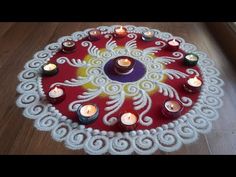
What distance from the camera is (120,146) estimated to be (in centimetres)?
83

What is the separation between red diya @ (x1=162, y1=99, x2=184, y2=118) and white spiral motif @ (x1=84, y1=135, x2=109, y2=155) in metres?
0.25

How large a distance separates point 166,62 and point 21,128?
29.5 inches

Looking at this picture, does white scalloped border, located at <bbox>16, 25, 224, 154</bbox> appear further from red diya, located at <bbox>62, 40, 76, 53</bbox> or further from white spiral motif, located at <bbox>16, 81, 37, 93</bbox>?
red diya, located at <bbox>62, 40, 76, 53</bbox>

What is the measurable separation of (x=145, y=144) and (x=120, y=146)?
9cm

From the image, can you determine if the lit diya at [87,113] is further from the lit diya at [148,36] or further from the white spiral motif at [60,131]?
the lit diya at [148,36]

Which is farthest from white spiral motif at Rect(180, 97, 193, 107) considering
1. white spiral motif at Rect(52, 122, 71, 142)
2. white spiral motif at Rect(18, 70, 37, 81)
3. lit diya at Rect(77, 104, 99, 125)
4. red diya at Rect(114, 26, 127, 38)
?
white spiral motif at Rect(18, 70, 37, 81)

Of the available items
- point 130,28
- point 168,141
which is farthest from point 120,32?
point 168,141

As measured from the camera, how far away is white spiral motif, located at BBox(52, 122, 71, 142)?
86 centimetres

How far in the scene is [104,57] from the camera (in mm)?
1259

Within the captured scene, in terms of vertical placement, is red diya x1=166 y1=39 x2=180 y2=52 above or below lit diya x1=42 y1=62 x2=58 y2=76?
above

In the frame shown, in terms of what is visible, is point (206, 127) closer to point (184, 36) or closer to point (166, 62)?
point (166, 62)

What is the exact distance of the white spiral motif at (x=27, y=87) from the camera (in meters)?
1.06
